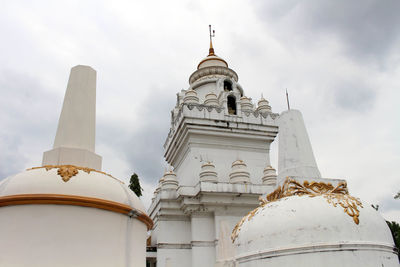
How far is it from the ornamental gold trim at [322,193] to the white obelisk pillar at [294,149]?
450 mm

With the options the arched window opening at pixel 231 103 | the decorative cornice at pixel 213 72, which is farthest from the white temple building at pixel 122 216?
the decorative cornice at pixel 213 72

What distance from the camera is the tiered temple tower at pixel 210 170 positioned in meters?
15.0

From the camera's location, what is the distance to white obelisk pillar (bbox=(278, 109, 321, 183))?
211 inches

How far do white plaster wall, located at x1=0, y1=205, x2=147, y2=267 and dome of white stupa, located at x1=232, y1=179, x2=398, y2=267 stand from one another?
79.5 inches

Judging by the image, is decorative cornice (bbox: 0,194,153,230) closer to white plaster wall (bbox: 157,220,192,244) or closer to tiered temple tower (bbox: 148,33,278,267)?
tiered temple tower (bbox: 148,33,278,267)

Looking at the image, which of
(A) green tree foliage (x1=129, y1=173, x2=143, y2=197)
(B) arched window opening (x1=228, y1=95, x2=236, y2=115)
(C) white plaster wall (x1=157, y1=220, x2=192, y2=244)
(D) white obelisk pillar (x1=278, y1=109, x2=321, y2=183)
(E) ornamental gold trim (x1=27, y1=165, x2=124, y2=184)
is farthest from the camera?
(A) green tree foliage (x1=129, y1=173, x2=143, y2=197)

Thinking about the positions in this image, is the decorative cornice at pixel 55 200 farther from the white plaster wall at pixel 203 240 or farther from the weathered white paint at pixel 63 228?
the white plaster wall at pixel 203 240

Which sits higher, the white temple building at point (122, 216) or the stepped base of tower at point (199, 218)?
the stepped base of tower at point (199, 218)

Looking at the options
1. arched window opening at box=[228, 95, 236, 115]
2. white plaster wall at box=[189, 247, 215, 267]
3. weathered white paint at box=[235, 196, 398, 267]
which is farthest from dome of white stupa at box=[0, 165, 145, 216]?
arched window opening at box=[228, 95, 236, 115]

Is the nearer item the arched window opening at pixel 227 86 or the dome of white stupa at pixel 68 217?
the dome of white stupa at pixel 68 217

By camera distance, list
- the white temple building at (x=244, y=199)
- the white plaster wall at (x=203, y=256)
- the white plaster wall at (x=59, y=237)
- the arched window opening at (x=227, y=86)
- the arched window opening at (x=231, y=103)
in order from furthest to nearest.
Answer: the arched window opening at (x=227, y=86) → the arched window opening at (x=231, y=103) → the white plaster wall at (x=203, y=256) → the white temple building at (x=244, y=199) → the white plaster wall at (x=59, y=237)

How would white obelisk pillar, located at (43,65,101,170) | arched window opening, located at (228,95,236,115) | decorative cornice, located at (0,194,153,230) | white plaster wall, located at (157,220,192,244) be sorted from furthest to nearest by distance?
1. arched window opening, located at (228,95,236,115)
2. white plaster wall, located at (157,220,192,244)
3. white obelisk pillar, located at (43,65,101,170)
4. decorative cornice, located at (0,194,153,230)

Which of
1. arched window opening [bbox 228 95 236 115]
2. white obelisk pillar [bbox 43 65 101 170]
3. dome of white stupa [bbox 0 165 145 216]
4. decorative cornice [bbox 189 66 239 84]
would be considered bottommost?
dome of white stupa [bbox 0 165 145 216]

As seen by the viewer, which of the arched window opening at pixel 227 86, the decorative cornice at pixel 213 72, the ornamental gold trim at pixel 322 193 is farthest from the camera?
the decorative cornice at pixel 213 72
